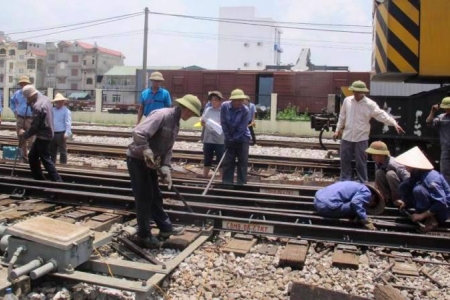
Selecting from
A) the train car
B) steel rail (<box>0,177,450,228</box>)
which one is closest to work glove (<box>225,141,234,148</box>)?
steel rail (<box>0,177,450,228</box>)

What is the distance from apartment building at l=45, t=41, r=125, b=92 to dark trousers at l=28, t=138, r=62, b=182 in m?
82.2

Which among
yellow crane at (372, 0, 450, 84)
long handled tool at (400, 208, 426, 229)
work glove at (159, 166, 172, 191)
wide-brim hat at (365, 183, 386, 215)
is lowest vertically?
long handled tool at (400, 208, 426, 229)

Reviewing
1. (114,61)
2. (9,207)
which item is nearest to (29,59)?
(114,61)

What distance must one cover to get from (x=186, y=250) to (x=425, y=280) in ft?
7.35

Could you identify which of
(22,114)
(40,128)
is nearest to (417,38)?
(40,128)

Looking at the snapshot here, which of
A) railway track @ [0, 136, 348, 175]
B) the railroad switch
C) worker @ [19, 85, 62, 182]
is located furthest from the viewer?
railway track @ [0, 136, 348, 175]

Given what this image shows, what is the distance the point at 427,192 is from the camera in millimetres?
5609

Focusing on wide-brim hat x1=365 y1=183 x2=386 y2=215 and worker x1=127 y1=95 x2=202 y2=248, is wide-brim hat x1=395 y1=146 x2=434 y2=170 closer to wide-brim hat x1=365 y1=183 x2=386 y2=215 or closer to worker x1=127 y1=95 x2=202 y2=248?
wide-brim hat x1=365 y1=183 x2=386 y2=215

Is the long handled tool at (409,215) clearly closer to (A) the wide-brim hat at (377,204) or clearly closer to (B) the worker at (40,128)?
(A) the wide-brim hat at (377,204)

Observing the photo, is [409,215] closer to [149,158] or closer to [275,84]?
[149,158]

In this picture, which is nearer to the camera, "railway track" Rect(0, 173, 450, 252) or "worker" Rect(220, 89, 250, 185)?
"railway track" Rect(0, 173, 450, 252)

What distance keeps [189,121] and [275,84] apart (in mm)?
8081

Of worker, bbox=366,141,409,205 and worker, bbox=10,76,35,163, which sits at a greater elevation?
worker, bbox=10,76,35,163

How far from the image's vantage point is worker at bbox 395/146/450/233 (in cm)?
558
